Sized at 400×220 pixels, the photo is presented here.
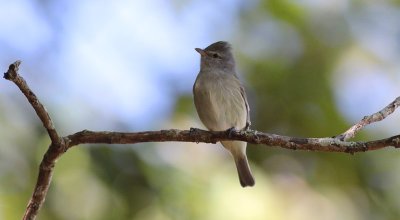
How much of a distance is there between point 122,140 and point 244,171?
5.35 ft

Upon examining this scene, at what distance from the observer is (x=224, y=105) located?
4.23 meters

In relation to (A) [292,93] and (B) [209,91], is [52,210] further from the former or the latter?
(A) [292,93]

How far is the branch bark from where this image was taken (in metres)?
2.39

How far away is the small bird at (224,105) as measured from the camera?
4.20 meters

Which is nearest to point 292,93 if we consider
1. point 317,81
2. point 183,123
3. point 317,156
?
point 317,81

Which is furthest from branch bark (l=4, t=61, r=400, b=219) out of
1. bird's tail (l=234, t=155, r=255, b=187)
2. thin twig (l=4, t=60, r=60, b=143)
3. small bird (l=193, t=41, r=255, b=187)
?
small bird (l=193, t=41, r=255, b=187)

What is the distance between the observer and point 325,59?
495 centimetres

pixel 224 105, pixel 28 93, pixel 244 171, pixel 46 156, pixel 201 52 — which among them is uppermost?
pixel 201 52

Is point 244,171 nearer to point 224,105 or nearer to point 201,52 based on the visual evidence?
point 224,105

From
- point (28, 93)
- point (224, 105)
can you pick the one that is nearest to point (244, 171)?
point (224, 105)

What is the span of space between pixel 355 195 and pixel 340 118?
54 cm

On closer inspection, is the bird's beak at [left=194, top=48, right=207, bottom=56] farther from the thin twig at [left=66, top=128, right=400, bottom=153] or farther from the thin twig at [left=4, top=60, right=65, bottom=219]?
the thin twig at [left=4, top=60, right=65, bottom=219]

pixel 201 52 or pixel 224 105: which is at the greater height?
pixel 201 52

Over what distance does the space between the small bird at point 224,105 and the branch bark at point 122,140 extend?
141 centimetres
